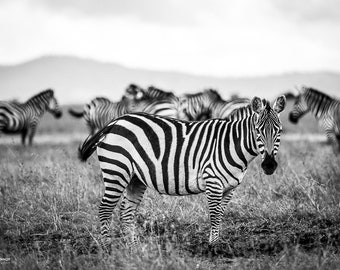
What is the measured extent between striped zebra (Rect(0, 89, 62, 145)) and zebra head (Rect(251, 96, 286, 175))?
1311 cm

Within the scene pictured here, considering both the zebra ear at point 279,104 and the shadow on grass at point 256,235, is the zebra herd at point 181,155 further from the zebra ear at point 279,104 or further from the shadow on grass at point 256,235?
the shadow on grass at point 256,235

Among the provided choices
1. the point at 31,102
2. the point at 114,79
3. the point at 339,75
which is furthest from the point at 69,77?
the point at 31,102

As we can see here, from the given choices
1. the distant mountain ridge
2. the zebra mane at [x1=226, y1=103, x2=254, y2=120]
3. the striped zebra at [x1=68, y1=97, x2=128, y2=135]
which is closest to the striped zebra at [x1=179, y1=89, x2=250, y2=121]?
the striped zebra at [x1=68, y1=97, x2=128, y2=135]

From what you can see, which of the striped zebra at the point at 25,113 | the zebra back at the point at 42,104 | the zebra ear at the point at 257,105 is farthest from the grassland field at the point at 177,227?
the zebra back at the point at 42,104

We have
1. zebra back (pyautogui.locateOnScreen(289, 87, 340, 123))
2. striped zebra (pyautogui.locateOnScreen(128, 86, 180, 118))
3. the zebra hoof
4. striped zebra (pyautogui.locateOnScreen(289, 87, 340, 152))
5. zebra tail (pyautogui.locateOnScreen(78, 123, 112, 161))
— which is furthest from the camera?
zebra back (pyautogui.locateOnScreen(289, 87, 340, 123))

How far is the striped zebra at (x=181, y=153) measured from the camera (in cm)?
559

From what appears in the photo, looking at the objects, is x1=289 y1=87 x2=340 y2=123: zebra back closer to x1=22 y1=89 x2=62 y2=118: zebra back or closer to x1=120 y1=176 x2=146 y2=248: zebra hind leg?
x1=120 y1=176 x2=146 y2=248: zebra hind leg

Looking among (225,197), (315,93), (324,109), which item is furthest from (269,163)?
(315,93)

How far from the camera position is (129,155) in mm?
5867

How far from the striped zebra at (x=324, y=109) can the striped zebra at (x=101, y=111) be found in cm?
596

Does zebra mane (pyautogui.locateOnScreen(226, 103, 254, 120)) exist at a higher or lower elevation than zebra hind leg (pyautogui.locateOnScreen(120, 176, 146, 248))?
higher

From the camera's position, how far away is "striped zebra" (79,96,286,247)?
5.59 meters

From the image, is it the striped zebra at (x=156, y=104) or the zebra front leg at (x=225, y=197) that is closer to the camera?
the zebra front leg at (x=225, y=197)

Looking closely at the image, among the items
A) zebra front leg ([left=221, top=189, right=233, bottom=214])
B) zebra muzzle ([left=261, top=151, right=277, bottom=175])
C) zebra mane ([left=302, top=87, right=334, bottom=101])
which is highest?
zebra mane ([left=302, top=87, right=334, bottom=101])
